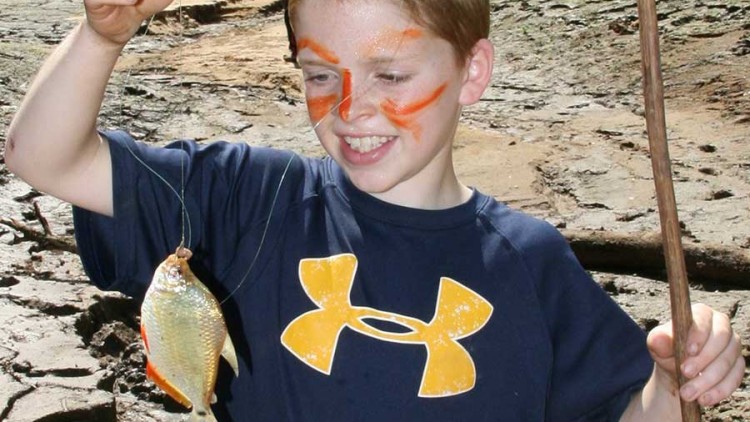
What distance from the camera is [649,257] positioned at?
16.5ft

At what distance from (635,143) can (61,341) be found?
139 inches

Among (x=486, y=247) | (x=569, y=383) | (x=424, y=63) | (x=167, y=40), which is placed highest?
(x=424, y=63)

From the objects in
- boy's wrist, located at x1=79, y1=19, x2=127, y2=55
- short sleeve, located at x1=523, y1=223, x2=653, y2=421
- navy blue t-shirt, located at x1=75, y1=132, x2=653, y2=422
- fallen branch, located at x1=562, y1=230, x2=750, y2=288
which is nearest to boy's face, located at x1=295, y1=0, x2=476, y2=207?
navy blue t-shirt, located at x1=75, y1=132, x2=653, y2=422

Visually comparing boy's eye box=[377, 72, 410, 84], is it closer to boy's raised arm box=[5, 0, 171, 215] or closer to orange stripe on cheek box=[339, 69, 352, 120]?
orange stripe on cheek box=[339, 69, 352, 120]

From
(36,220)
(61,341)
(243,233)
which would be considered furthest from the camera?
(36,220)

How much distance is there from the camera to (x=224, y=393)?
228 cm

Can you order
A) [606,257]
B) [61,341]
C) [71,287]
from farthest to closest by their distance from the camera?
[606,257]
[71,287]
[61,341]

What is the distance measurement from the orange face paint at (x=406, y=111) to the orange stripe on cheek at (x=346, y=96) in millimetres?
60

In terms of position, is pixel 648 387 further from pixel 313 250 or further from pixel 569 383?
pixel 313 250

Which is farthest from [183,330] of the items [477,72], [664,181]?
[477,72]

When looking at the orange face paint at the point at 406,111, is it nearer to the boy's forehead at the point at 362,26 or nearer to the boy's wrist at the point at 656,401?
the boy's forehead at the point at 362,26

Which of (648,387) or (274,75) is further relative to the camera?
(274,75)

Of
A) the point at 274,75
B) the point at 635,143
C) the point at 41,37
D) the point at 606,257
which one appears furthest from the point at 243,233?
the point at 41,37

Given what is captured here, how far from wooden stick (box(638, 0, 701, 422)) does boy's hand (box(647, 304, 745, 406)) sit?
0.7 inches
